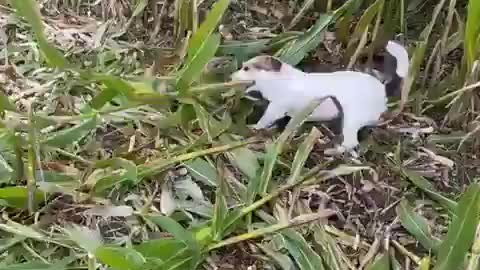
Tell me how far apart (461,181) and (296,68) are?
0.30m

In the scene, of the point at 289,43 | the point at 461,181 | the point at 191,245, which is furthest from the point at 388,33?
the point at 191,245

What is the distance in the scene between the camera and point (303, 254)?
118 cm

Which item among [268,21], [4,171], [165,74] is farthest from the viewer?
[268,21]

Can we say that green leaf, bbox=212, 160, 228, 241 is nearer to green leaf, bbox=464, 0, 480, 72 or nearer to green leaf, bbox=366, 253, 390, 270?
green leaf, bbox=366, 253, 390, 270

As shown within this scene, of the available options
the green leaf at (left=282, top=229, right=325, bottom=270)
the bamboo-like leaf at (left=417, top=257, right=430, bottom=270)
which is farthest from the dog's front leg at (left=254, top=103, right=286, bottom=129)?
the bamboo-like leaf at (left=417, top=257, right=430, bottom=270)

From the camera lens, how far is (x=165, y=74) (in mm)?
1402

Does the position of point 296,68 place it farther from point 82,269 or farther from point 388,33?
point 82,269

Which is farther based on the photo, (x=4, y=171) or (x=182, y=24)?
(x=182, y=24)

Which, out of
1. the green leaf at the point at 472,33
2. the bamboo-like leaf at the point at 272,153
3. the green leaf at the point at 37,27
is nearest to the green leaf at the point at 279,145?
the bamboo-like leaf at the point at 272,153

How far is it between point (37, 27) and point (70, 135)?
160mm

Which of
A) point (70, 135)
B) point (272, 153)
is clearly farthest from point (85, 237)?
point (272, 153)

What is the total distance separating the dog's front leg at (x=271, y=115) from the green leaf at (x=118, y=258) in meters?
0.31

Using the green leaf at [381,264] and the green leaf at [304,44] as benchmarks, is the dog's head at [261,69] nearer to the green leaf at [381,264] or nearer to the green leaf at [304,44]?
the green leaf at [304,44]

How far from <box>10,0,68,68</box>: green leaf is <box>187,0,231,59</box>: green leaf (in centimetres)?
19
